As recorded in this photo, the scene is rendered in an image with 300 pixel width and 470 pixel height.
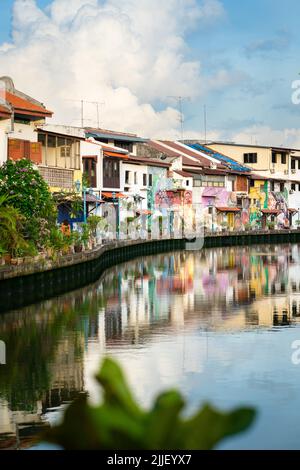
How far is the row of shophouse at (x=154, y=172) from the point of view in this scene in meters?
38.8

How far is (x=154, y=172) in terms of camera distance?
71500 mm

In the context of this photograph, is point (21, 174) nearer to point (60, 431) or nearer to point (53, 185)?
point (53, 185)

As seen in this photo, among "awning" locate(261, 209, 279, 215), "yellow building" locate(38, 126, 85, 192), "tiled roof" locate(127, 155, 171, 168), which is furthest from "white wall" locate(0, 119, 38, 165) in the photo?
"awning" locate(261, 209, 279, 215)

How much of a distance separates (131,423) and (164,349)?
1803 centimetres

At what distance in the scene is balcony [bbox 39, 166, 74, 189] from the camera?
39.6m

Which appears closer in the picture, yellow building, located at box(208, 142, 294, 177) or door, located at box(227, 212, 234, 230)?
door, located at box(227, 212, 234, 230)

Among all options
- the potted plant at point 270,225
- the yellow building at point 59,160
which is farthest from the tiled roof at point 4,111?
the potted plant at point 270,225

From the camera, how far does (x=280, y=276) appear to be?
43.6 meters

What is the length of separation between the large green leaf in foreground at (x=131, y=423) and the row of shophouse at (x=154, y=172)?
32767 mm

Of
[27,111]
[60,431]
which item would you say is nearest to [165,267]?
[27,111]

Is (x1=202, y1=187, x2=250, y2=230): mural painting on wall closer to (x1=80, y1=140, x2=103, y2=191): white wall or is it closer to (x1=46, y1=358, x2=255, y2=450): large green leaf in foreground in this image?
(x1=80, y1=140, x2=103, y2=191): white wall

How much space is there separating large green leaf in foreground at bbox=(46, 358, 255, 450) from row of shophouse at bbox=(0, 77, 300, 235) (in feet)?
108

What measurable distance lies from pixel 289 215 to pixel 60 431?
333 ft

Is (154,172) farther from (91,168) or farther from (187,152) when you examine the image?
(91,168)
